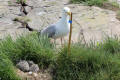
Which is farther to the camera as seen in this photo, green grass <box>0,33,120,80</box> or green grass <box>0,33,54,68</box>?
green grass <box>0,33,54,68</box>

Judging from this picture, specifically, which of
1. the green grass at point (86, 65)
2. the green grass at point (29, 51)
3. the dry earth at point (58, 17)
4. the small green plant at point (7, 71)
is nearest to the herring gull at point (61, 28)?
the dry earth at point (58, 17)

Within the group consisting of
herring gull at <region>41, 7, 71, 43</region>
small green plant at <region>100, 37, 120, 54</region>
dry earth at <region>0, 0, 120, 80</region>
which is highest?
herring gull at <region>41, 7, 71, 43</region>

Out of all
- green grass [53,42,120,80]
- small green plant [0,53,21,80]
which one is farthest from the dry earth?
small green plant [0,53,21,80]

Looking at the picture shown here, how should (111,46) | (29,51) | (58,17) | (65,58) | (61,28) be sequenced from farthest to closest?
1. (58,17)
2. (61,28)
3. (111,46)
4. (29,51)
5. (65,58)

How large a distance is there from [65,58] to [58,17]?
251cm

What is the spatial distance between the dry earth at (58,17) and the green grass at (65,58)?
1.17m

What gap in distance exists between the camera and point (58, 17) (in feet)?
18.5

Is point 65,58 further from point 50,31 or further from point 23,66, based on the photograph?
point 50,31

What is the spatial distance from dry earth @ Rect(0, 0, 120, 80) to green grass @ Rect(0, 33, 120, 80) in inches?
46.1

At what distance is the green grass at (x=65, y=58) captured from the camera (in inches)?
122

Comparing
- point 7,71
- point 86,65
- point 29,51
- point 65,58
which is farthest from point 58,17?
point 7,71

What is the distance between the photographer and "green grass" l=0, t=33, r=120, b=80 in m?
3.09

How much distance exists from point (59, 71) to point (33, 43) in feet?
1.74

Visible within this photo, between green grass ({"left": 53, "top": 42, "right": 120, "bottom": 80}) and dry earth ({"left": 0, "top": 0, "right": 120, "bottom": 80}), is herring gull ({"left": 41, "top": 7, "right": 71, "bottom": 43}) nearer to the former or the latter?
dry earth ({"left": 0, "top": 0, "right": 120, "bottom": 80})
